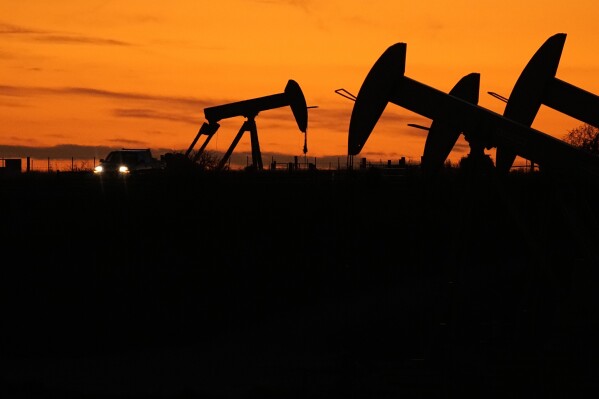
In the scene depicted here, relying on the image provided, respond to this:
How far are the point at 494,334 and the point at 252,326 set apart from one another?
4056mm

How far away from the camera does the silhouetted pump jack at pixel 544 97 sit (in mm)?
17375

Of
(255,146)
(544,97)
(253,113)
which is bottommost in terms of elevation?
(544,97)

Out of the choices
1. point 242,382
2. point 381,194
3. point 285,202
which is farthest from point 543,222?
point 381,194

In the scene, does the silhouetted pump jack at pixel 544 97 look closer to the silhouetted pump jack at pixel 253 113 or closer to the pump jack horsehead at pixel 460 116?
the pump jack horsehead at pixel 460 116

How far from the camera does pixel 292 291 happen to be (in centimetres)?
2295

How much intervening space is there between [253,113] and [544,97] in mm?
32729

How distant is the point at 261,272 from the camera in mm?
24797

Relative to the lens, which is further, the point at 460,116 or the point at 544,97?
the point at 544,97

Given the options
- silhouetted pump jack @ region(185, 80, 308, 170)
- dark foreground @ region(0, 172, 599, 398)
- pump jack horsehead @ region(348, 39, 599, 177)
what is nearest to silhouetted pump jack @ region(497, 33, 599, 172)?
dark foreground @ region(0, 172, 599, 398)

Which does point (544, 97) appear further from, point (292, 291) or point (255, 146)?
point (255, 146)

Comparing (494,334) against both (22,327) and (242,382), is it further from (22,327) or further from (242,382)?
(22,327)

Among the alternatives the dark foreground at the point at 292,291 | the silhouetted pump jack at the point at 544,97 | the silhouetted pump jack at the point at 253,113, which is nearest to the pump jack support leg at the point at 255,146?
the silhouetted pump jack at the point at 253,113

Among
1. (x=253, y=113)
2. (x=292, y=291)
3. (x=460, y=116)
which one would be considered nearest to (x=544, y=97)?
(x=460, y=116)

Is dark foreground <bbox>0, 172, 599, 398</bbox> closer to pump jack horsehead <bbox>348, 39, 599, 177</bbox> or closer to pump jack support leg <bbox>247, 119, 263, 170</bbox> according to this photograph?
pump jack horsehead <bbox>348, 39, 599, 177</bbox>
